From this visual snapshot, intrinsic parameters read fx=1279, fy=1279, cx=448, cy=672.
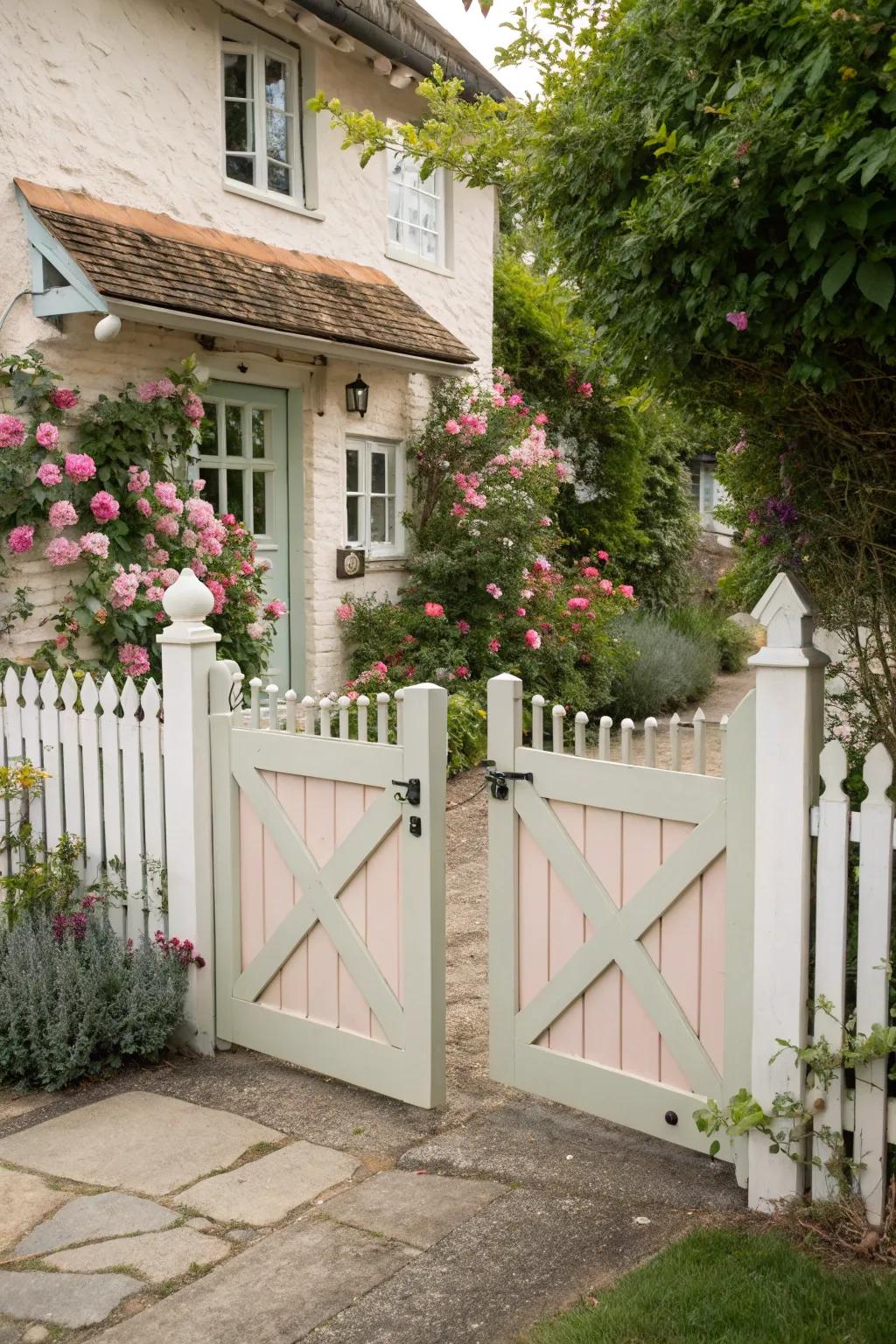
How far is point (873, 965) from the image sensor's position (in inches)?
122

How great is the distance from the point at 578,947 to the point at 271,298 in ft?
19.8

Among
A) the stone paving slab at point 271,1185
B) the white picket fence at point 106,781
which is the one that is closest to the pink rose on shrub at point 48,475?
the white picket fence at point 106,781

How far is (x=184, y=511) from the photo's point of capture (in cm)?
819

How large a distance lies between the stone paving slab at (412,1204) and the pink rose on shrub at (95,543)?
4.73m

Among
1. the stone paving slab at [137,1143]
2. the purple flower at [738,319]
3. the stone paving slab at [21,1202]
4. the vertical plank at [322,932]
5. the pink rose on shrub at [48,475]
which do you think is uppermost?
the purple flower at [738,319]

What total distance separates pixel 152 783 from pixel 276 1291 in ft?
6.99

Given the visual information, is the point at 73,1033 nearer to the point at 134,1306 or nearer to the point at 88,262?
the point at 134,1306

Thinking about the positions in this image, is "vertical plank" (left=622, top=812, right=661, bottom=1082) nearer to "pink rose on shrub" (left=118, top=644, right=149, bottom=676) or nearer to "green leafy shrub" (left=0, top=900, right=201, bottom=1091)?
"green leafy shrub" (left=0, top=900, right=201, bottom=1091)

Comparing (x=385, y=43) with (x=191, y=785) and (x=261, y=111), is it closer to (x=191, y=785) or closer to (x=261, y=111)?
(x=261, y=111)

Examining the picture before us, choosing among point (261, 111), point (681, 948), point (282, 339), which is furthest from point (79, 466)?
point (681, 948)

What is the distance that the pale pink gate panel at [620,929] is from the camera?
348 centimetres

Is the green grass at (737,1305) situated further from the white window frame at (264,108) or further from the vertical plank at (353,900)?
the white window frame at (264,108)

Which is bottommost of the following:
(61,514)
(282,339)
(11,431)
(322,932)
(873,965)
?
(322,932)

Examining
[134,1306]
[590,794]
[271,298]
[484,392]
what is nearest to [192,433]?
[271,298]
